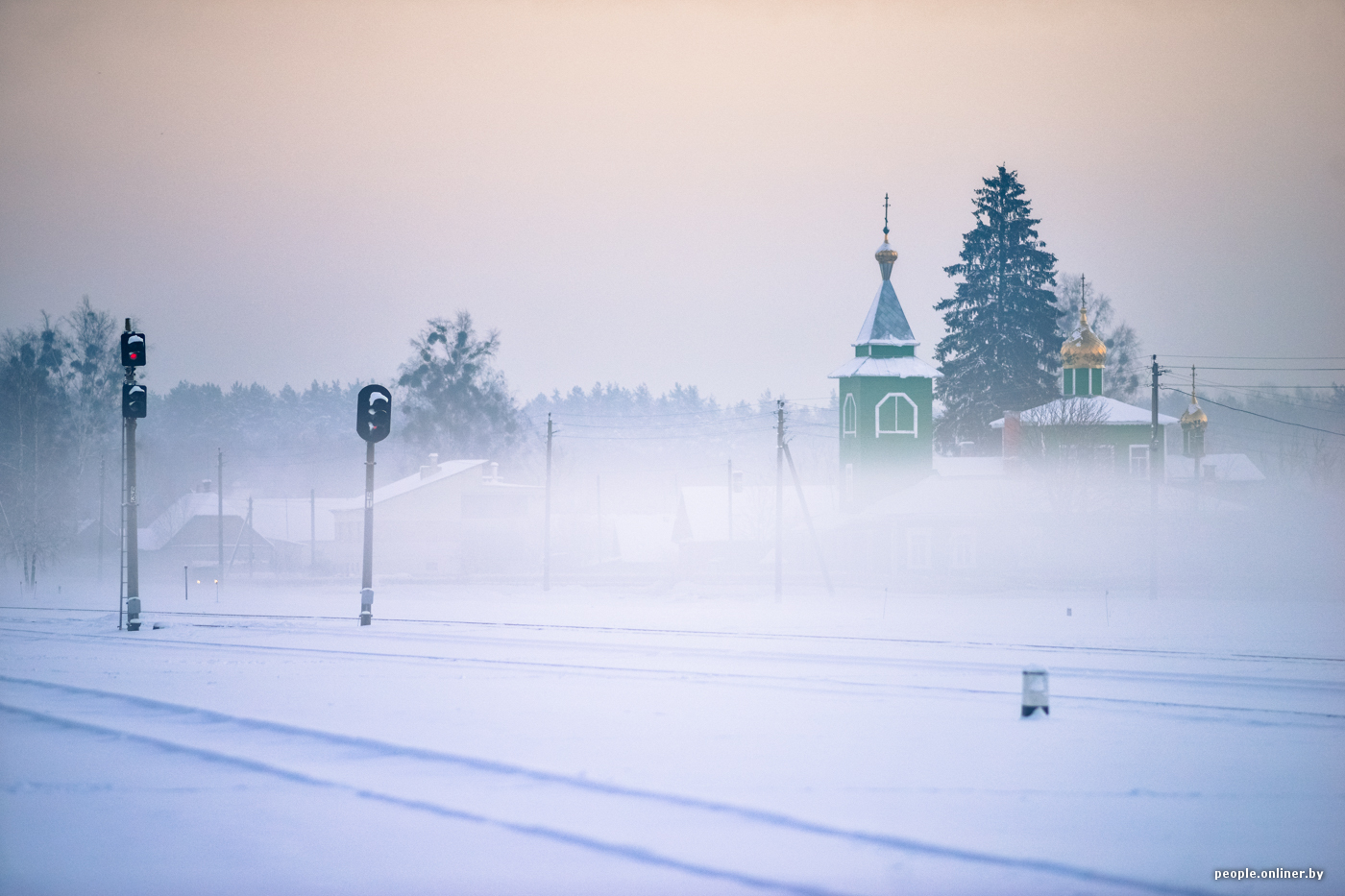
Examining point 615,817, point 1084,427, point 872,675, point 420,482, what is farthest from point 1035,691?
point 420,482

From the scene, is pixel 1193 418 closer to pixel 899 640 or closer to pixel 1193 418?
→ pixel 1193 418

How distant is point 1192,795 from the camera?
803cm

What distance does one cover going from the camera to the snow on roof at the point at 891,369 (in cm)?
4606

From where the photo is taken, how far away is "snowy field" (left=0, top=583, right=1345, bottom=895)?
6.62 metres

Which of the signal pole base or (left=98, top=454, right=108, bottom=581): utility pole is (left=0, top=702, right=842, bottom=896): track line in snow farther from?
(left=98, top=454, right=108, bottom=581): utility pole

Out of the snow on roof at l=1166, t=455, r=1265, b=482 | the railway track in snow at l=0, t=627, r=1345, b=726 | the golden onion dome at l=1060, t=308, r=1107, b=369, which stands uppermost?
the golden onion dome at l=1060, t=308, r=1107, b=369

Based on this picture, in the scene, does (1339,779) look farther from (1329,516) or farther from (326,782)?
(1329,516)

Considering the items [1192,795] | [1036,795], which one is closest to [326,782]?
[1036,795]

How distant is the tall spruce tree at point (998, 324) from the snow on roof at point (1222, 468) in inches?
386

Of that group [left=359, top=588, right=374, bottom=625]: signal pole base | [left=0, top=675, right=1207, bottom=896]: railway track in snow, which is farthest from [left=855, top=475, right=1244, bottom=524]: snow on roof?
[left=0, top=675, right=1207, bottom=896]: railway track in snow

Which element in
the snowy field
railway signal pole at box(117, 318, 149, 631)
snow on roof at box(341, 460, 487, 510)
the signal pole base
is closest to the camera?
the snowy field

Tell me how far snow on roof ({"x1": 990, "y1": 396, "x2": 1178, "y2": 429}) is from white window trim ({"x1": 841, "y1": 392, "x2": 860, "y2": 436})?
8.63 metres

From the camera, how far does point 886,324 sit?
46.8 meters

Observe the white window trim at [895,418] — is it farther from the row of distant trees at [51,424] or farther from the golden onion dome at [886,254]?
the row of distant trees at [51,424]
